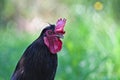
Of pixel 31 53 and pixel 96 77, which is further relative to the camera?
pixel 96 77

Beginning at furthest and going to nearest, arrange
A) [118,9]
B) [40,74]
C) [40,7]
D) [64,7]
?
1. [40,7]
2. [64,7]
3. [118,9]
4. [40,74]

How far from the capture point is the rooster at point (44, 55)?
4.48 meters

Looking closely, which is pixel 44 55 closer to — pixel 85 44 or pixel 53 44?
pixel 53 44

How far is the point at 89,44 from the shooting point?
7.64m

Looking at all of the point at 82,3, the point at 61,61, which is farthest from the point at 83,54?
the point at 82,3

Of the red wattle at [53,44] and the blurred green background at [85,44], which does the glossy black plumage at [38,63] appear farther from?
the blurred green background at [85,44]

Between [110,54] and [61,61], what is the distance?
699 millimetres

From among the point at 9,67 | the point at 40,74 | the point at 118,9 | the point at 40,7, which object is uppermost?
the point at 40,7

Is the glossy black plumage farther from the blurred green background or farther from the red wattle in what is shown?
the blurred green background

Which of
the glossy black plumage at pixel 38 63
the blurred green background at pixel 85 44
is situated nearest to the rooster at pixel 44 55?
the glossy black plumage at pixel 38 63

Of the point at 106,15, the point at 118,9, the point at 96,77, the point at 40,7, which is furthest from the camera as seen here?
the point at 40,7

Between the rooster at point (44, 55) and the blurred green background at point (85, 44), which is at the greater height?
the blurred green background at point (85, 44)

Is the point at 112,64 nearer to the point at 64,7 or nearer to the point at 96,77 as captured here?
the point at 96,77

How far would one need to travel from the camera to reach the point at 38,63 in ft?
14.8
